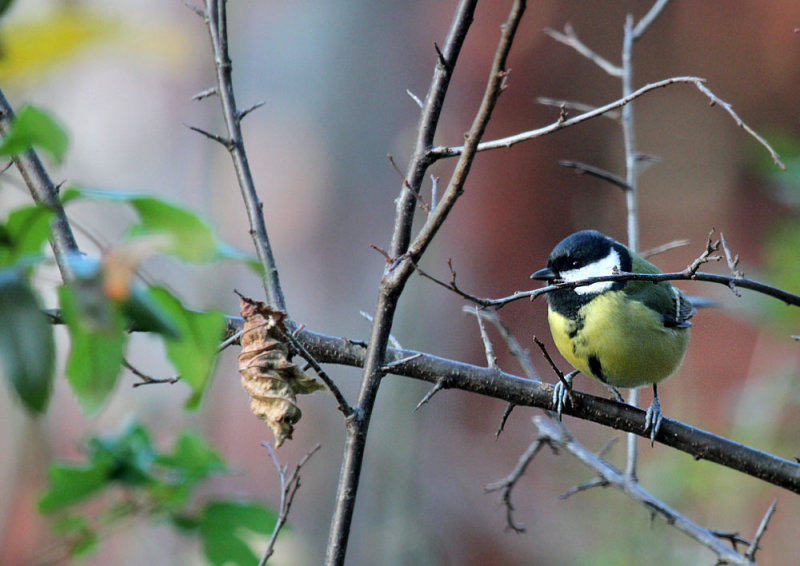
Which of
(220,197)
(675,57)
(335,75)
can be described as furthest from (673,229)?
(220,197)

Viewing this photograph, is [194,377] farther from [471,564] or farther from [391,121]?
[471,564]

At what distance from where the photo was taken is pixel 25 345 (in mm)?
524

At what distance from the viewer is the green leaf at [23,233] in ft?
2.11

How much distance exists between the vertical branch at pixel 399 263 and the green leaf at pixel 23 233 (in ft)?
1.56

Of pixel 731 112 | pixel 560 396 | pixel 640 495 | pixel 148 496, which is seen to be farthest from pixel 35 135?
pixel 640 495

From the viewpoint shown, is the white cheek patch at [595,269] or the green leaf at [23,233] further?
the white cheek patch at [595,269]

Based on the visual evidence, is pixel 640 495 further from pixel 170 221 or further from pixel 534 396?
pixel 170 221

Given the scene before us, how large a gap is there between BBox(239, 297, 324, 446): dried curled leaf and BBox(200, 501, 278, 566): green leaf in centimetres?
56

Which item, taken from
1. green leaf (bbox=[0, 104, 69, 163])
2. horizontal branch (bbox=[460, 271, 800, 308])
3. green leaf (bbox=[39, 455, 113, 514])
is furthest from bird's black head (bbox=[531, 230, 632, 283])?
green leaf (bbox=[0, 104, 69, 163])

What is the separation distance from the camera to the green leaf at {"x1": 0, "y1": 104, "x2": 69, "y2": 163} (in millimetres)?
639

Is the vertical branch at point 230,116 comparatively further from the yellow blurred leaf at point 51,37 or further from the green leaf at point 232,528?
the yellow blurred leaf at point 51,37

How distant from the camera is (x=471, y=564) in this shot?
516cm

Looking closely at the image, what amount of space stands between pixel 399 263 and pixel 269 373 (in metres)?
0.24

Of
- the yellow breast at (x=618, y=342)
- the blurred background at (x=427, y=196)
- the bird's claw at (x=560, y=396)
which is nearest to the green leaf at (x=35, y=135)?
the bird's claw at (x=560, y=396)
